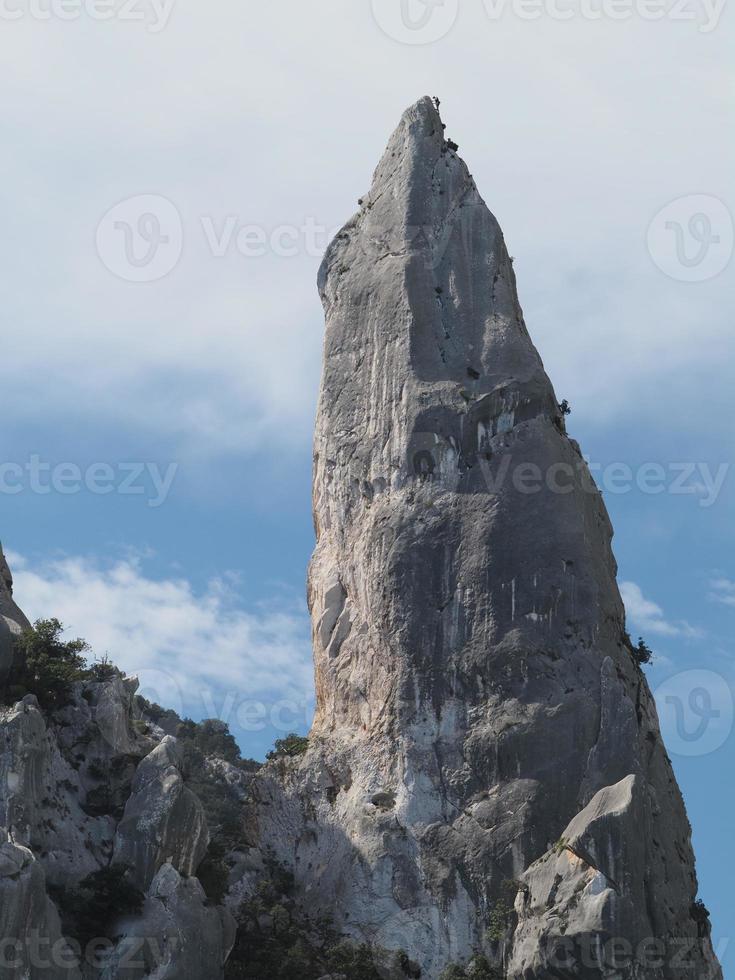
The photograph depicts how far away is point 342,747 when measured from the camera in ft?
196

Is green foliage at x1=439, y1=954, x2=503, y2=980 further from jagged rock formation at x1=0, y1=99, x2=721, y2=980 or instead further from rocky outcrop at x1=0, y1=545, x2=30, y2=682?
rocky outcrop at x1=0, y1=545, x2=30, y2=682

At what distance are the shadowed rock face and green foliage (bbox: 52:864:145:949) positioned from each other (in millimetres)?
6666

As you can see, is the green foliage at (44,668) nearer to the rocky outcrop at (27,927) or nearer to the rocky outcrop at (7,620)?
the rocky outcrop at (7,620)

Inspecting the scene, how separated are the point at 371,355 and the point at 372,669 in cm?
1063

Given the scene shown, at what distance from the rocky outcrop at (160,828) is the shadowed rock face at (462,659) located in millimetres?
4794

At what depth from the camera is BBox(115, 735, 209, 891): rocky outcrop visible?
54.1 metres

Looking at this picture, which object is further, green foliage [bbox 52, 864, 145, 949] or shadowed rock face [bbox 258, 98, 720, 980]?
shadowed rock face [bbox 258, 98, 720, 980]

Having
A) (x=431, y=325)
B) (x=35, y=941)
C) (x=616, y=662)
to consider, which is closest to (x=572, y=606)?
(x=616, y=662)

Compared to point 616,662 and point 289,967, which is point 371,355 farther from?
point 289,967

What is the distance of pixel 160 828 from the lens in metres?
54.4

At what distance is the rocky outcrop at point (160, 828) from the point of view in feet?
178

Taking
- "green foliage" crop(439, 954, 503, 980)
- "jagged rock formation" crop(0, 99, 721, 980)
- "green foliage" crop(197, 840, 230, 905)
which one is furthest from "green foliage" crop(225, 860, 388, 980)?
"green foliage" crop(439, 954, 503, 980)

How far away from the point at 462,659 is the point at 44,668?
38.6 feet

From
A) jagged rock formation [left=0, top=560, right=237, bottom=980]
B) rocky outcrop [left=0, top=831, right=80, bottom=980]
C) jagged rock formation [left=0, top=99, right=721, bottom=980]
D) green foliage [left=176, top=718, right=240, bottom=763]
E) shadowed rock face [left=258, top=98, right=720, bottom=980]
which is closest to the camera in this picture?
rocky outcrop [left=0, top=831, right=80, bottom=980]
